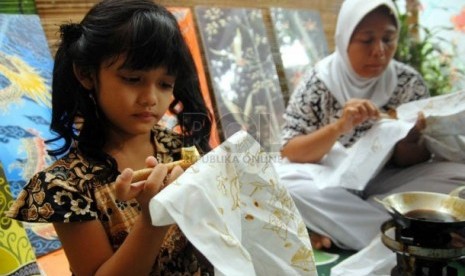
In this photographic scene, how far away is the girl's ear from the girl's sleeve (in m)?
0.20

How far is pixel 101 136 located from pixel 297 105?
1.22 metres

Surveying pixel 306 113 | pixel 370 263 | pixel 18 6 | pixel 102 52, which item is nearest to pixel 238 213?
pixel 102 52

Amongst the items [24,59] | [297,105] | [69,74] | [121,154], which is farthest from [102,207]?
[297,105]

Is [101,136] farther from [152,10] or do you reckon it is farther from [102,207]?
[152,10]

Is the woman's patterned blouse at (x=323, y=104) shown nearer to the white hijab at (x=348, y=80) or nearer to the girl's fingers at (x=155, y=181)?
the white hijab at (x=348, y=80)

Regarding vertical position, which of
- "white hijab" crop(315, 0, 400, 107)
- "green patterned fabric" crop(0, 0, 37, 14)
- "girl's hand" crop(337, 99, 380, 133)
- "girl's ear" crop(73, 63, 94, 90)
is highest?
"green patterned fabric" crop(0, 0, 37, 14)

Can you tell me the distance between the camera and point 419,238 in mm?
1167

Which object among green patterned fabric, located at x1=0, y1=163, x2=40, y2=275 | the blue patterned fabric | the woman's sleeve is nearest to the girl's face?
green patterned fabric, located at x1=0, y1=163, x2=40, y2=275

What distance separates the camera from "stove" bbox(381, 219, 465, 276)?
113cm

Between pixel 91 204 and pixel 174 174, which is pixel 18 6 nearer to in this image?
pixel 91 204

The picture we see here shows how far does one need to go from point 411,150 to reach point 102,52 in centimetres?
144

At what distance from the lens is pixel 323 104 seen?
6.26 feet

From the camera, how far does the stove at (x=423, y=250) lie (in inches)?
44.5

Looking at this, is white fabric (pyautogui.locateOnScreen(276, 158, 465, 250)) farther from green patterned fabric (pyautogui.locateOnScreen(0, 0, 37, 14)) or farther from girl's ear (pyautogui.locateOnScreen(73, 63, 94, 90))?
green patterned fabric (pyautogui.locateOnScreen(0, 0, 37, 14))
